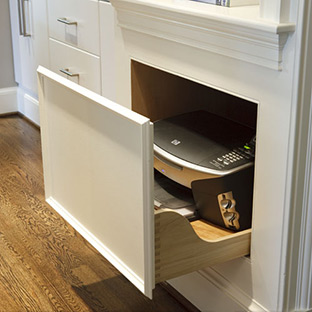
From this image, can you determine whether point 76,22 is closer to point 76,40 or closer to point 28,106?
point 76,40

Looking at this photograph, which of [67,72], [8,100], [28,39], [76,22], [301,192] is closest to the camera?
[301,192]

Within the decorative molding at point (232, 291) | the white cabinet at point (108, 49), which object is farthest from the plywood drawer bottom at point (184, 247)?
the white cabinet at point (108, 49)

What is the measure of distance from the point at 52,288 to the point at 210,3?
924 millimetres

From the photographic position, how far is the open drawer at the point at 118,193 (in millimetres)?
1087

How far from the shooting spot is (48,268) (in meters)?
1.76

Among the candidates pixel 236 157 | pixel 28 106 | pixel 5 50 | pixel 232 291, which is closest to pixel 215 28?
pixel 236 157

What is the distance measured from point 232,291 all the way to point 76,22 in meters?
1.27

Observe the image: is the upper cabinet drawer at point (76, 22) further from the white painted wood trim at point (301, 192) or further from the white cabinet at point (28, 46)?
the white painted wood trim at point (301, 192)

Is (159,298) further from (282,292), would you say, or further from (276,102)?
(276,102)

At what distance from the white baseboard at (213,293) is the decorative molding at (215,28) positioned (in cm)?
58

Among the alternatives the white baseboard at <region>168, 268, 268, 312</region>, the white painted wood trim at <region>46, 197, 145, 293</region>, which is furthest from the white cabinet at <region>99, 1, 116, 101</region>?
the white baseboard at <region>168, 268, 268, 312</region>

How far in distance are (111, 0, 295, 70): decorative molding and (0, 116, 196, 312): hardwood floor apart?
2.45ft

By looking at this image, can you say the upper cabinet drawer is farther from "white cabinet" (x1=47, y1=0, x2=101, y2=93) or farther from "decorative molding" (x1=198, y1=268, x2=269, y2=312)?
"decorative molding" (x1=198, y1=268, x2=269, y2=312)

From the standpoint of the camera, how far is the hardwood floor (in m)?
1.59
